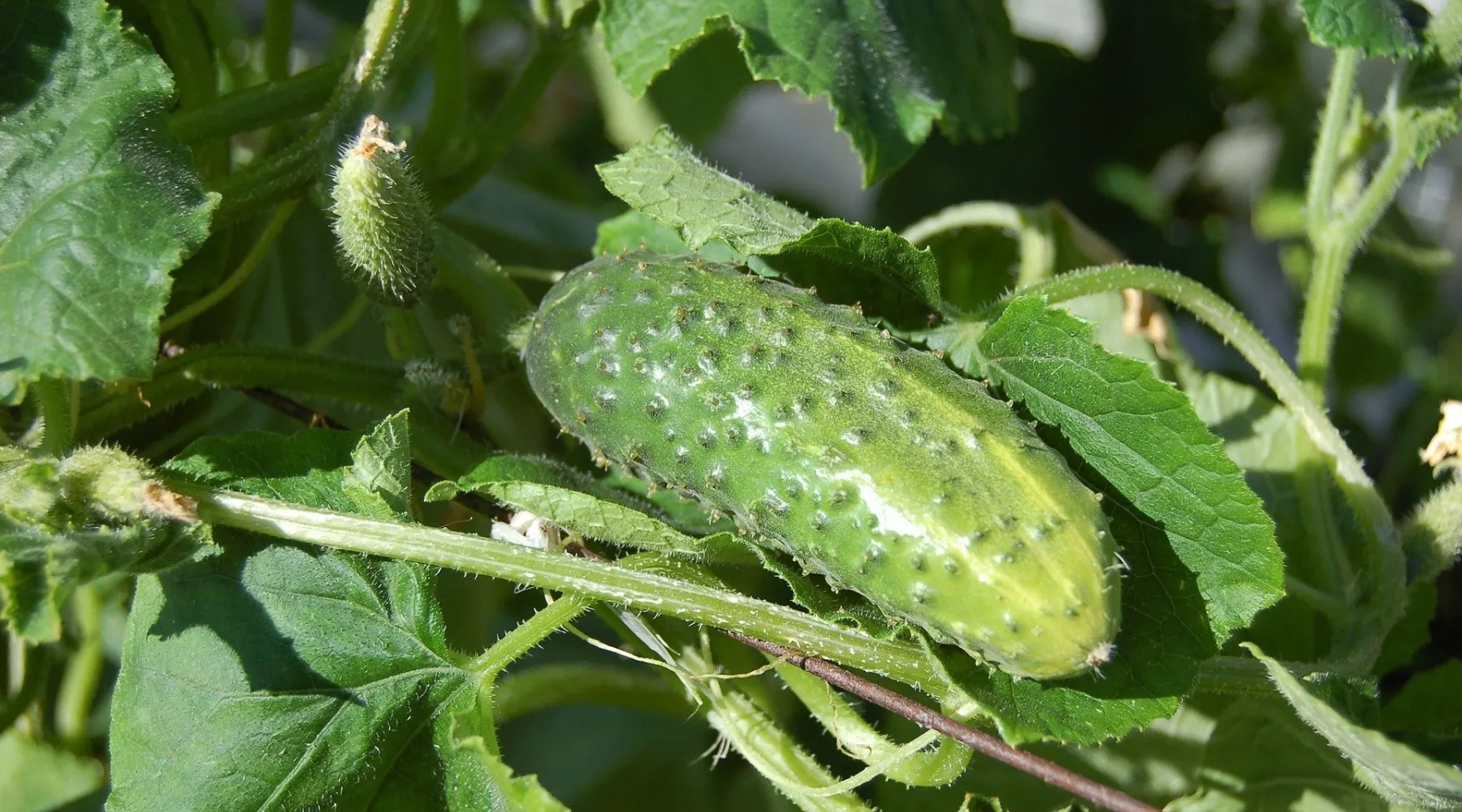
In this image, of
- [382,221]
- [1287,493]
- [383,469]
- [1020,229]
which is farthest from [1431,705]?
[382,221]

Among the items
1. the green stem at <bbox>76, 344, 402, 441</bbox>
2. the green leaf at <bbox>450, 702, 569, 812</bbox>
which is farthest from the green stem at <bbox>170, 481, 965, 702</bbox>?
the green stem at <bbox>76, 344, 402, 441</bbox>

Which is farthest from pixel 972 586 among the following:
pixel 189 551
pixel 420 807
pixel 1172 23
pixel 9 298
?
pixel 1172 23

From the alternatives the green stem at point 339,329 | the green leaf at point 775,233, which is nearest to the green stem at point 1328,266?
the green leaf at point 775,233

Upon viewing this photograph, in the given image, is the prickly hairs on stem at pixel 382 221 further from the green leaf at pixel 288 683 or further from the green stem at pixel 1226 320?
the green stem at pixel 1226 320

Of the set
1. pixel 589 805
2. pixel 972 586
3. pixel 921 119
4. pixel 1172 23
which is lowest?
pixel 589 805

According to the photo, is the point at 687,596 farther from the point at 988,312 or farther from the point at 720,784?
the point at 720,784

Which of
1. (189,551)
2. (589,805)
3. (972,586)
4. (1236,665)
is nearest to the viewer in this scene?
(972,586)
